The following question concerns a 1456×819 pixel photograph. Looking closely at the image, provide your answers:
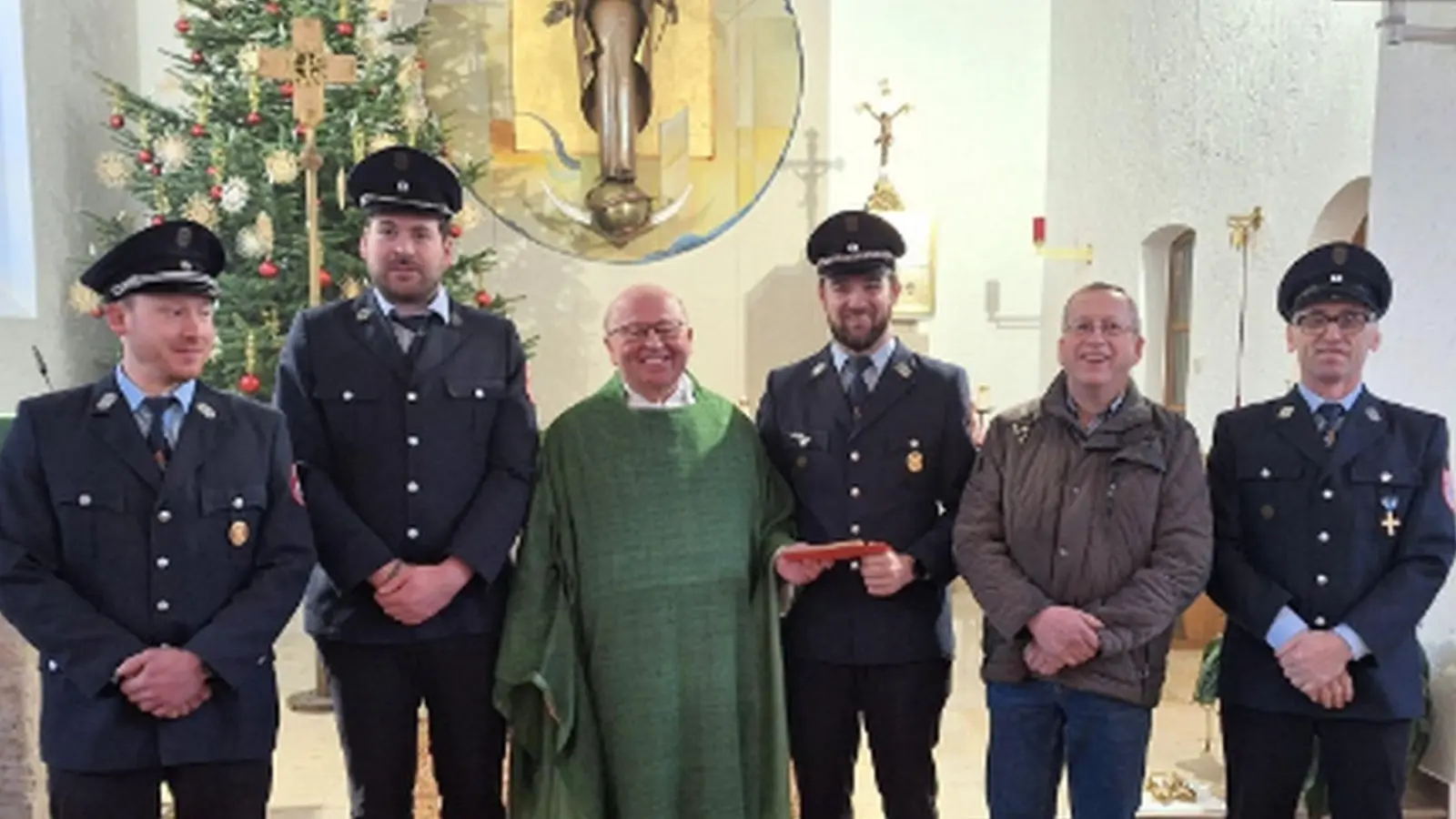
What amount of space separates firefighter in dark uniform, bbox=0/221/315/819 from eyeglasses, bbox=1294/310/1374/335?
2250 millimetres

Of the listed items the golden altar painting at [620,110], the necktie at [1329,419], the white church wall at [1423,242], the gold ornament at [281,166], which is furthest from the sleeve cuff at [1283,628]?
the golden altar painting at [620,110]

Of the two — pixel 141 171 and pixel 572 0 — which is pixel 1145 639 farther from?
pixel 572 0

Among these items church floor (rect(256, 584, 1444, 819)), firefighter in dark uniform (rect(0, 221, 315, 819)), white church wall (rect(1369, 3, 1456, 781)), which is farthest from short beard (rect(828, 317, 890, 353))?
church floor (rect(256, 584, 1444, 819))

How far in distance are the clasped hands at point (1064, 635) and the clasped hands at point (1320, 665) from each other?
0.44 meters

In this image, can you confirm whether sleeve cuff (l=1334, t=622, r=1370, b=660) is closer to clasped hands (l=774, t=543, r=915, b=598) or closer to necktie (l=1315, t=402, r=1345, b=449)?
necktie (l=1315, t=402, r=1345, b=449)

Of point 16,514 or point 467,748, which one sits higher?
point 16,514

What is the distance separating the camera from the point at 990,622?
104 inches

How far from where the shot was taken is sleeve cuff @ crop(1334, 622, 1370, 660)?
254cm

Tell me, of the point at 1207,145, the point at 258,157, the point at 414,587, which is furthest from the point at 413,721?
the point at 1207,145

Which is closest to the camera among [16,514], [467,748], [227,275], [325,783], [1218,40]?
[16,514]

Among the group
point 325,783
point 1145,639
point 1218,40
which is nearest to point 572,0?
point 1218,40

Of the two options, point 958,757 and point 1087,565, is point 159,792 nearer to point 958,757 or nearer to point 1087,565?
point 1087,565

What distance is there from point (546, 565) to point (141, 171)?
3.73 meters

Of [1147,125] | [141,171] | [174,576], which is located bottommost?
[174,576]
